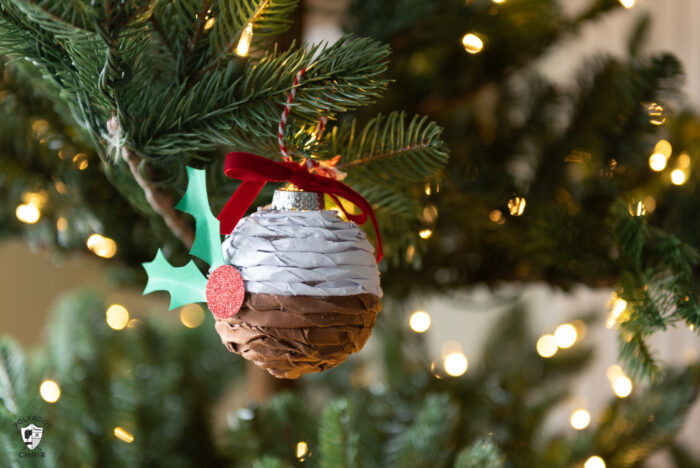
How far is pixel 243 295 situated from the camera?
30cm

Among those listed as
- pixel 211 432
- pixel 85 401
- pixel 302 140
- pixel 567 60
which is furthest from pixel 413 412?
pixel 567 60

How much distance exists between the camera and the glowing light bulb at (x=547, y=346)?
2.89ft

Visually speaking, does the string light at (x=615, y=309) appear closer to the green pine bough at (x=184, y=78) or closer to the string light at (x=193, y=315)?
the green pine bough at (x=184, y=78)

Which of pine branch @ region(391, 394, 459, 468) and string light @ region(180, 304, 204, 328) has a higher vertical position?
pine branch @ region(391, 394, 459, 468)

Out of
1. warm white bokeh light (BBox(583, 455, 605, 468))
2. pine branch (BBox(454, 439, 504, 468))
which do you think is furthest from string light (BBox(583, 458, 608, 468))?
pine branch (BBox(454, 439, 504, 468))

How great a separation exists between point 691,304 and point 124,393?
54cm

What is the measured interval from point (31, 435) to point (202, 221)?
290 millimetres

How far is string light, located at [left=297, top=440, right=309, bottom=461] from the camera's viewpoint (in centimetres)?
52

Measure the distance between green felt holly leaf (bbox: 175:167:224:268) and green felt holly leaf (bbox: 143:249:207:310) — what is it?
0.4 inches

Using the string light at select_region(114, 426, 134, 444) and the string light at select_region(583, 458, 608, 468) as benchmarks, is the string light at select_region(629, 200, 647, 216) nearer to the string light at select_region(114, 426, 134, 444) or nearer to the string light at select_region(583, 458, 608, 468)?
the string light at select_region(583, 458, 608, 468)

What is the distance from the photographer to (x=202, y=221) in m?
0.33

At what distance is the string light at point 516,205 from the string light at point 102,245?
384 millimetres

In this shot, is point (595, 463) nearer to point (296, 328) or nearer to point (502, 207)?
point (502, 207)

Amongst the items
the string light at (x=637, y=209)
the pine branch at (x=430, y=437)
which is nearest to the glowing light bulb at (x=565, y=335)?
the pine branch at (x=430, y=437)
